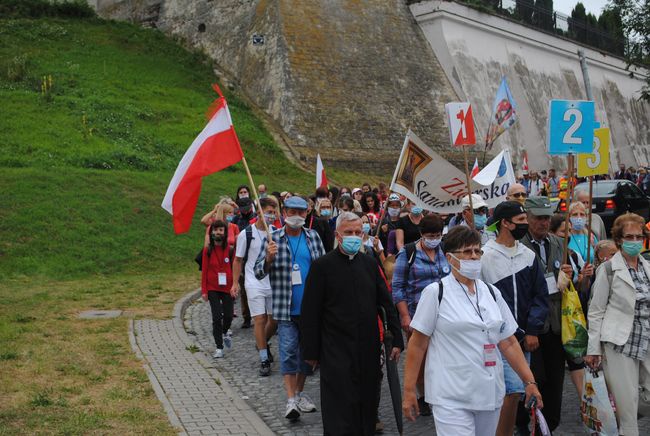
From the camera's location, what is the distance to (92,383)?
26.3 ft

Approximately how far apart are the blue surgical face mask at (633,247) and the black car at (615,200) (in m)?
15.9

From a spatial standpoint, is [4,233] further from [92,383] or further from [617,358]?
[617,358]

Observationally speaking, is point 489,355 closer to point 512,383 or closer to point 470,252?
point 470,252

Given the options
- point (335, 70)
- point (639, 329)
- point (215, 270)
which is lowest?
point (639, 329)

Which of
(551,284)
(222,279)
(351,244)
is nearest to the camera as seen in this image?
(351,244)

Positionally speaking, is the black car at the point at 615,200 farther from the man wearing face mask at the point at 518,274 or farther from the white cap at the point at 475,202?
the man wearing face mask at the point at 518,274

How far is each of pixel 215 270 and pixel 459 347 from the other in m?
5.91

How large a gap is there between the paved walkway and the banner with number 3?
2453 millimetres

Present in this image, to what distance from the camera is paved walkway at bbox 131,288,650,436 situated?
680 centimetres

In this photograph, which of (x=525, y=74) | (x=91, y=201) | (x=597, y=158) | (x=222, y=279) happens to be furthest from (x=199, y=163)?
(x=525, y=74)

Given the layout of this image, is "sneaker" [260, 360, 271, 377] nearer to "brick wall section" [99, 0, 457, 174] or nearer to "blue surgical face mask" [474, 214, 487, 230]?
"blue surgical face mask" [474, 214, 487, 230]

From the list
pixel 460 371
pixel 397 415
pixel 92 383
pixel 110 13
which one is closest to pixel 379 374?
pixel 397 415

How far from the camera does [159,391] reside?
7727mm

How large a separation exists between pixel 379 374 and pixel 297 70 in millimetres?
26822
